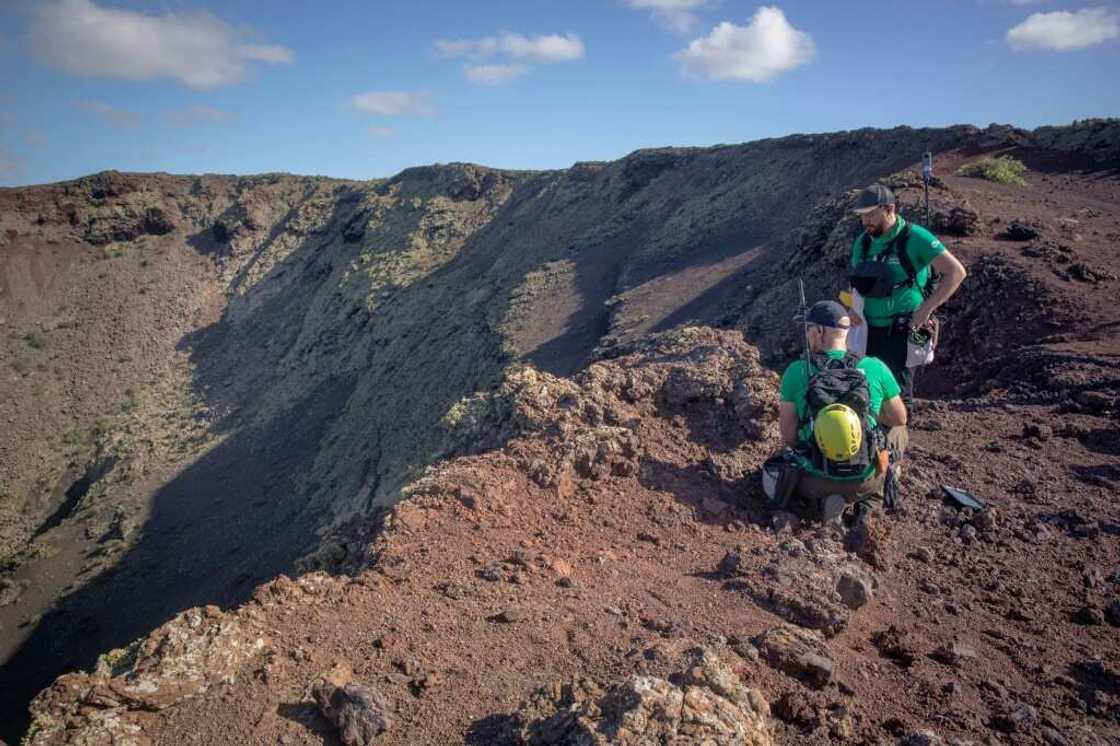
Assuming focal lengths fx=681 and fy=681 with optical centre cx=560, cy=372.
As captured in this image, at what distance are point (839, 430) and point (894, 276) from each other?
67.0 inches

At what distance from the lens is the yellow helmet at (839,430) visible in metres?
3.24

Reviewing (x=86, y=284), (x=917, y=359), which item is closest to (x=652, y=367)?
(x=917, y=359)

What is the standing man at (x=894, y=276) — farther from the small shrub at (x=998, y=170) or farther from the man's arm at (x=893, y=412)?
the small shrub at (x=998, y=170)

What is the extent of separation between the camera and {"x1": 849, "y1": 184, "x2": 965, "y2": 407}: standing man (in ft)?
14.2

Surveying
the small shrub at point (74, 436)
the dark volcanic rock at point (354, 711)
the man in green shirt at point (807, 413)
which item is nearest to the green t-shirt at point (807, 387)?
the man in green shirt at point (807, 413)

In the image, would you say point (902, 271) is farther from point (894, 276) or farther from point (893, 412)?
point (893, 412)

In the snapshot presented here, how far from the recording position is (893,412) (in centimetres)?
363

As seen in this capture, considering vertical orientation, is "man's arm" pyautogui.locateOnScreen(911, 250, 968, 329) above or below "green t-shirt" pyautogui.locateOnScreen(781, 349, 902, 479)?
above

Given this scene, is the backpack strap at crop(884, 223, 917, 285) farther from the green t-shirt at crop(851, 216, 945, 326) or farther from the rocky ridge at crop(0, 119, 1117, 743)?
the rocky ridge at crop(0, 119, 1117, 743)

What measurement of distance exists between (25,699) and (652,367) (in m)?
12.8

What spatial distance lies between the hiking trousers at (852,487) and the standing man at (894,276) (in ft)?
3.22

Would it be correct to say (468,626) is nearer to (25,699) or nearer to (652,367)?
(652,367)

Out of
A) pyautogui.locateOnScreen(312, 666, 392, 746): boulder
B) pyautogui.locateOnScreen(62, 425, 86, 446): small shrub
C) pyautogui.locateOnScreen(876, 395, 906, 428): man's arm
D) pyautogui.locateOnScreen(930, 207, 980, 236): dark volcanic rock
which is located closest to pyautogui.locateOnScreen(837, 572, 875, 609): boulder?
pyautogui.locateOnScreen(876, 395, 906, 428): man's arm

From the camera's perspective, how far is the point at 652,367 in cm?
486
